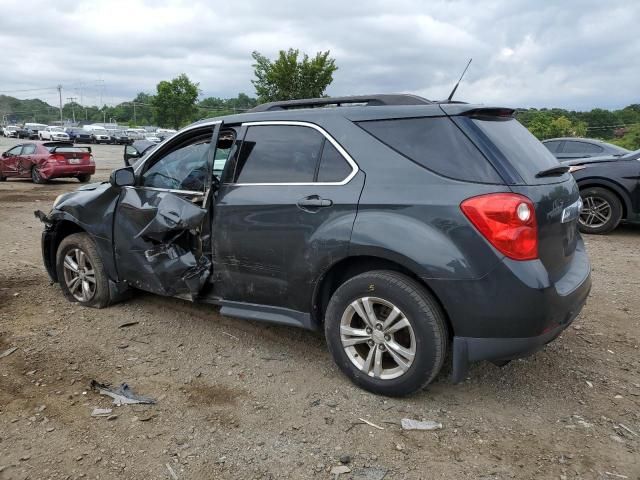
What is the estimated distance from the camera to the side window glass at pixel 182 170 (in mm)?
4160

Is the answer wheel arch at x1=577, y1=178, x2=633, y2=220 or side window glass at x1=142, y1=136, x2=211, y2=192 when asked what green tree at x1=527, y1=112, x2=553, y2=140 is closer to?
wheel arch at x1=577, y1=178, x2=633, y2=220

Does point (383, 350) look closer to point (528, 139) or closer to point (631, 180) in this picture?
point (528, 139)

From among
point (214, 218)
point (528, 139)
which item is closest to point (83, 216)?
point (214, 218)

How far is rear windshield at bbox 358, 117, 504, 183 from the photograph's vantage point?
2.93 meters

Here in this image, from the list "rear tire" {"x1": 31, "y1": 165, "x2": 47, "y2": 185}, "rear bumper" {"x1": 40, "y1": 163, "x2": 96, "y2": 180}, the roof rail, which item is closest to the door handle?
the roof rail

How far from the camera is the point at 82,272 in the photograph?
4.82 meters

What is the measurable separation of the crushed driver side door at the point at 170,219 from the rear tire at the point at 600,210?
6127 mm

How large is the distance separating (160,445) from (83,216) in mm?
2569

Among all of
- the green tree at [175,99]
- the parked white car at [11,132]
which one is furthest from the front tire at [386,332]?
the parked white car at [11,132]

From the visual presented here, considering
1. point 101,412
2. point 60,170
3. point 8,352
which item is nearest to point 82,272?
point 8,352

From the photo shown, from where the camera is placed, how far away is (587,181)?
8117 mm

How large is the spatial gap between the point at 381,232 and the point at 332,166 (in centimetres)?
59

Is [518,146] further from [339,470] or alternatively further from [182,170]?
[182,170]

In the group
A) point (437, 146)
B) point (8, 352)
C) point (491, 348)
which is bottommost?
point (8, 352)
